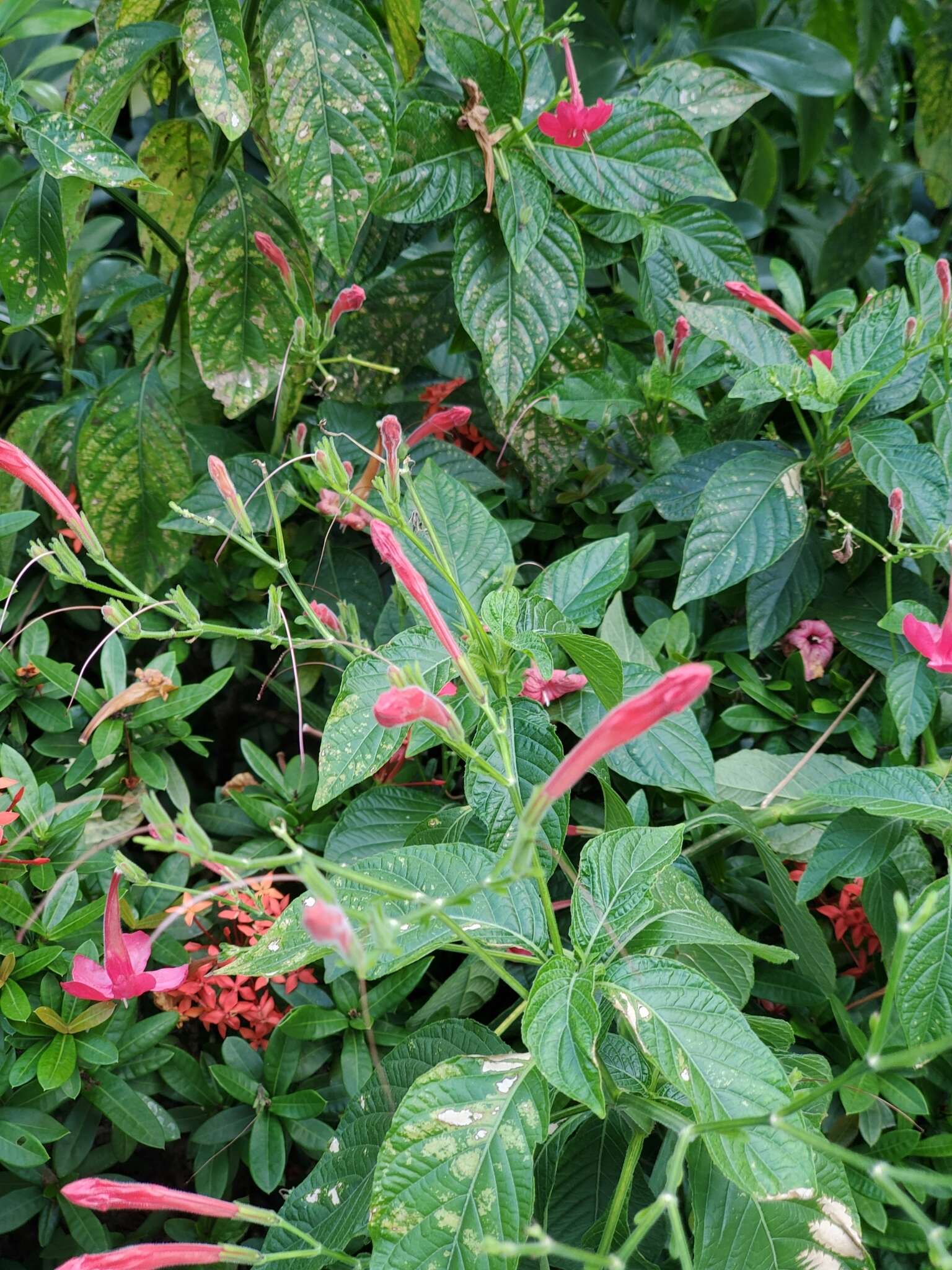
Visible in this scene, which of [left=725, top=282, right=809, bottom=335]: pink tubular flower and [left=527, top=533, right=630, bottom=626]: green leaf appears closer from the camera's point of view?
[left=527, top=533, right=630, bottom=626]: green leaf

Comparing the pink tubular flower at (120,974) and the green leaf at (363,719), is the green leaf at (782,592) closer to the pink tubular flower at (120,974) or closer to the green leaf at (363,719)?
the green leaf at (363,719)

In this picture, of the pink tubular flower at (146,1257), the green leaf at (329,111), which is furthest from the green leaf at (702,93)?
the pink tubular flower at (146,1257)

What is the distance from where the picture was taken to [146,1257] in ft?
1.51

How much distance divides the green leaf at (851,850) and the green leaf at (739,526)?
0.21 m

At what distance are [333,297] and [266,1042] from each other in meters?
0.70

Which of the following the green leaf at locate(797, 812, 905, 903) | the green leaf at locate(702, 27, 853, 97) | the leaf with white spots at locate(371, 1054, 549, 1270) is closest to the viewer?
the leaf with white spots at locate(371, 1054, 549, 1270)

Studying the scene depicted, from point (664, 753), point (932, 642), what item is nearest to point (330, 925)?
point (664, 753)

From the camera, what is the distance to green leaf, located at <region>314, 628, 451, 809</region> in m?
0.61

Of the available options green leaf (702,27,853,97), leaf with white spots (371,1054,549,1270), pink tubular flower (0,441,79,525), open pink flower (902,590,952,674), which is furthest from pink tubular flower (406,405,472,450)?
green leaf (702,27,853,97)

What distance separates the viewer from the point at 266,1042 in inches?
29.6

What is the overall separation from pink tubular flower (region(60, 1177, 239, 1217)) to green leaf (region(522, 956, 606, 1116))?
0.56 ft

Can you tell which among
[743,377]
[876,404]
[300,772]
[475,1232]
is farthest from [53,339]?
[475,1232]

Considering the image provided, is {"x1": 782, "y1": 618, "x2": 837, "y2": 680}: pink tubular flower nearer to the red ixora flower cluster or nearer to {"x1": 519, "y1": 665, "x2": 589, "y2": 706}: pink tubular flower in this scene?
{"x1": 519, "y1": 665, "x2": 589, "y2": 706}: pink tubular flower

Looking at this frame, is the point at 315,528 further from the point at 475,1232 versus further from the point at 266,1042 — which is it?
the point at 475,1232
